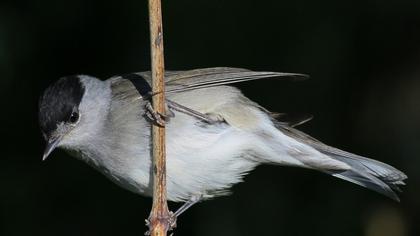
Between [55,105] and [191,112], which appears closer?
[191,112]

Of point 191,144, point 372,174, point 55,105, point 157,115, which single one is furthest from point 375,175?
point 55,105

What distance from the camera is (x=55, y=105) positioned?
5.15 meters

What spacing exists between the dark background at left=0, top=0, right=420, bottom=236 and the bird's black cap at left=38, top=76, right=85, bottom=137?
4.27 ft

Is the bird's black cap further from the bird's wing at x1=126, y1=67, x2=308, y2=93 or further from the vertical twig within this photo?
Answer: the vertical twig

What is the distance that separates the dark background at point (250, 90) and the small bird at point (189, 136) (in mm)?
1087

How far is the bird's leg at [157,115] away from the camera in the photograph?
14.8 ft

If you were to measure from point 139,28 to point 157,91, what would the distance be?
265 centimetres

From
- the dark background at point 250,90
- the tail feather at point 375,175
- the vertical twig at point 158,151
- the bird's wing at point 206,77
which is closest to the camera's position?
the vertical twig at point 158,151

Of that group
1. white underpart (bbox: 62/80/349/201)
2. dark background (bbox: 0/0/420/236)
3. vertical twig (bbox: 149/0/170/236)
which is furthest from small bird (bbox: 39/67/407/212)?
dark background (bbox: 0/0/420/236)

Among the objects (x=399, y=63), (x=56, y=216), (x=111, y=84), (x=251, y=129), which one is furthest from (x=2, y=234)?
(x=399, y=63)

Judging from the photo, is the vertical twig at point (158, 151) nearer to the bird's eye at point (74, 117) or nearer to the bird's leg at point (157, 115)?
the bird's leg at point (157, 115)

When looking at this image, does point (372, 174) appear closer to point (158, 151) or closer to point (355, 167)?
point (355, 167)

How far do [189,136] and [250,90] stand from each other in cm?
191

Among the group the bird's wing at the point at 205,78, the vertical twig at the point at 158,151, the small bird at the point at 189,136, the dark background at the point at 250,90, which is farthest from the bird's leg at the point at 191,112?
the dark background at the point at 250,90
